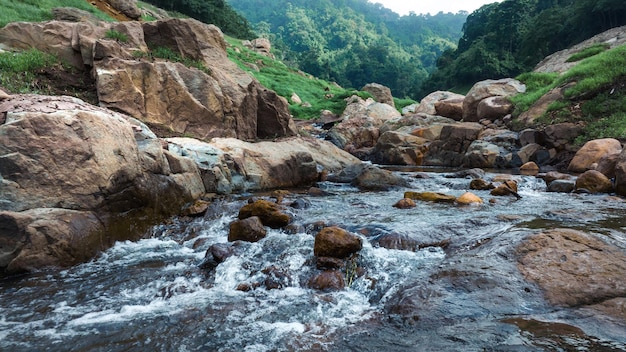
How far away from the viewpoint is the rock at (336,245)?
5.12 metres

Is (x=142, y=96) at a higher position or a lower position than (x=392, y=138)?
higher

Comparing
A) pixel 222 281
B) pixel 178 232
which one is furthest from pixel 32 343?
pixel 178 232

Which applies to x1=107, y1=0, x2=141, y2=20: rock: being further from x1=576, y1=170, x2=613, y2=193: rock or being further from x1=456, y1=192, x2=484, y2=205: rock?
x1=576, y1=170, x2=613, y2=193: rock

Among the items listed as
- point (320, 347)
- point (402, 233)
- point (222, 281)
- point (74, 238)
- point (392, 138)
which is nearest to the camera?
point (320, 347)

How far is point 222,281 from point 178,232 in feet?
7.38

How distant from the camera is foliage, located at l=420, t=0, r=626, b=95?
1486 inches

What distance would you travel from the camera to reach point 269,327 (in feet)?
12.1

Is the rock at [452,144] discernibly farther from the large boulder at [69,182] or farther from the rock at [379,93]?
the rock at [379,93]

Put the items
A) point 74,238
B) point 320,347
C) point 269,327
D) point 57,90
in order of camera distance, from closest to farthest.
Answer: point 320,347 → point 269,327 → point 74,238 → point 57,90

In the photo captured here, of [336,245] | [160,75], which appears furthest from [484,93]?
[336,245]

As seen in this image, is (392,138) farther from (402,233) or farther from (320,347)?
(320,347)

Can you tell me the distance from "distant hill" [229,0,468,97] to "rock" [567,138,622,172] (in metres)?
57.5

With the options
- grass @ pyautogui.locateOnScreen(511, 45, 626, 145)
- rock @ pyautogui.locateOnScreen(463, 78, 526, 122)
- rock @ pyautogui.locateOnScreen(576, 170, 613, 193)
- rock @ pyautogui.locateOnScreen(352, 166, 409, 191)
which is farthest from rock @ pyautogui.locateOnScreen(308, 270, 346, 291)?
rock @ pyautogui.locateOnScreen(463, 78, 526, 122)

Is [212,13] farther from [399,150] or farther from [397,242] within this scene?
[397,242]
